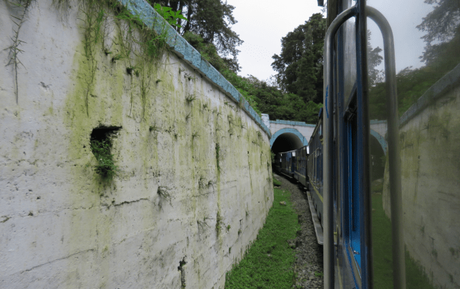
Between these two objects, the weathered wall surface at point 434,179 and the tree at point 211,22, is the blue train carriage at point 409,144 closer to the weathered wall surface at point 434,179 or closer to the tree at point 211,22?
the weathered wall surface at point 434,179

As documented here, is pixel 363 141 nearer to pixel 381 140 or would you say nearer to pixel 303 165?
pixel 381 140

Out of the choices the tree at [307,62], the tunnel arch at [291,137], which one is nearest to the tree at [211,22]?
the tunnel arch at [291,137]

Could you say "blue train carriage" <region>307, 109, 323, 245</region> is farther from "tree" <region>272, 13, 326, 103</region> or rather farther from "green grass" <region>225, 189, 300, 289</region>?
"tree" <region>272, 13, 326, 103</region>

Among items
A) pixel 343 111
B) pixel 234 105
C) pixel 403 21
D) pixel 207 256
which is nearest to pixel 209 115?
pixel 234 105

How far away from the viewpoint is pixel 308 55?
119 feet

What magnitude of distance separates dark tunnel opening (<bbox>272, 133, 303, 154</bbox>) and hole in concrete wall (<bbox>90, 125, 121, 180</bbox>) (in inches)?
980

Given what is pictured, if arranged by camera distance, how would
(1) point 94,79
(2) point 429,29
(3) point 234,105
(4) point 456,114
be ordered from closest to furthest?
(4) point 456,114 < (2) point 429,29 < (1) point 94,79 < (3) point 234,105

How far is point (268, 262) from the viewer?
18.3ft

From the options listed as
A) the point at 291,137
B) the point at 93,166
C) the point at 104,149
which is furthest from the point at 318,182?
the point at 291,137

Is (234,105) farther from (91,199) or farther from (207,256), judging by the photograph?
(91,199)

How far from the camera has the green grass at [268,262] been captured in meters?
4.64

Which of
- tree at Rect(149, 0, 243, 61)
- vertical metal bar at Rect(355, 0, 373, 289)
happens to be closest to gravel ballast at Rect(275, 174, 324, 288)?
vertical metal bar at Rect(355, 0, 373, 289)

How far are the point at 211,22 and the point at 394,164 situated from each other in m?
19.4

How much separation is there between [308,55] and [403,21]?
1526 inches
